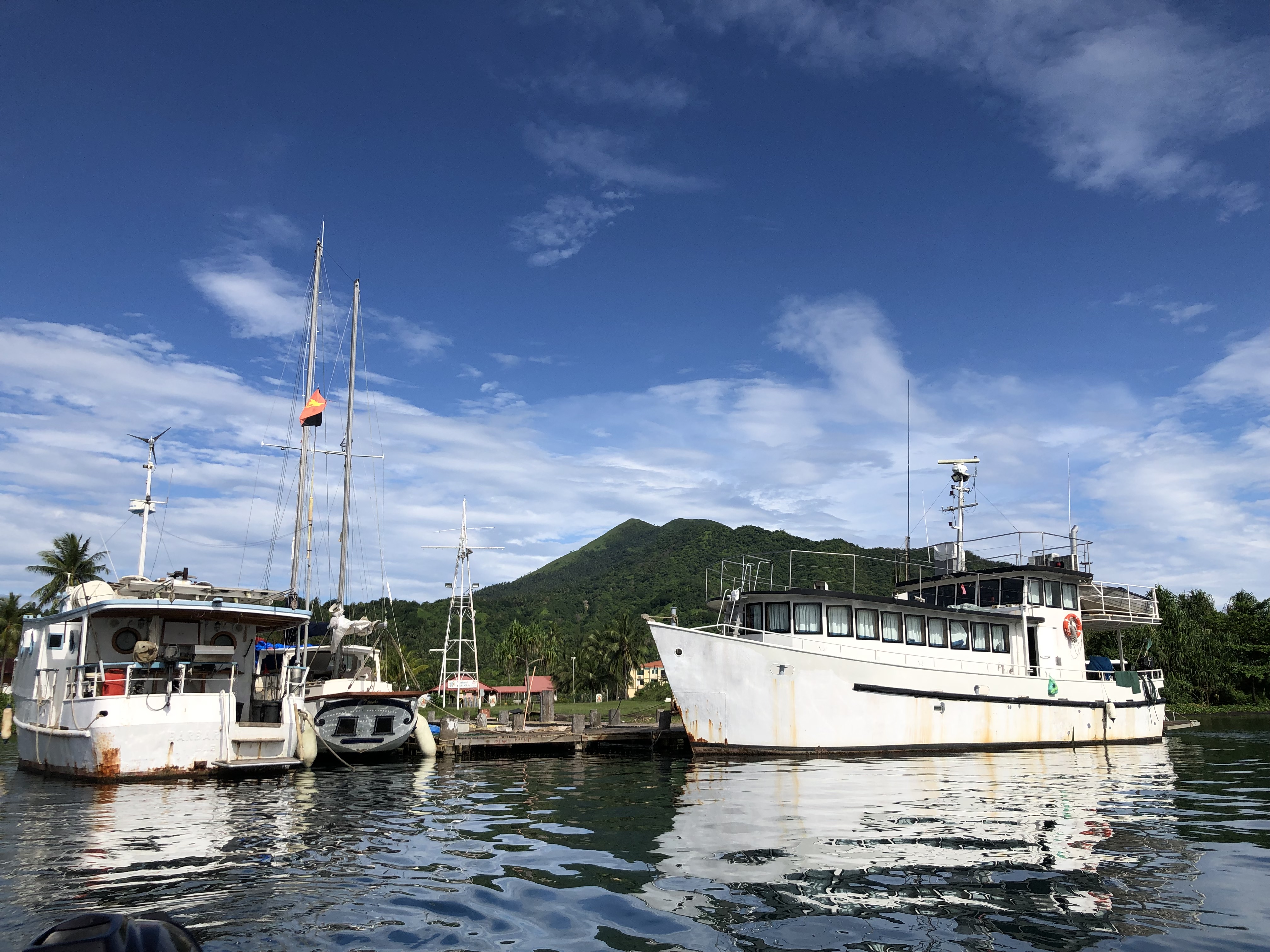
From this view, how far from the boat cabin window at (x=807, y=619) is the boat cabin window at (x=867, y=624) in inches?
56.2

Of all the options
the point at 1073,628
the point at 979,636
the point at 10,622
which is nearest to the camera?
the point at 979,636

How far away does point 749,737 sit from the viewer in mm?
23906

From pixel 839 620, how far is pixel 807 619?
1049 millimetres

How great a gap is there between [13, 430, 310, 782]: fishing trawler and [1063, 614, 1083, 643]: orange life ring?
84.1ft

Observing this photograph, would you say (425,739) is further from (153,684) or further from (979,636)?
(979,636)

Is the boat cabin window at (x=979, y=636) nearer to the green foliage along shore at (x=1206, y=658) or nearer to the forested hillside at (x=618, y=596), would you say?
the green foliage along shore at (x=1206, y=658)

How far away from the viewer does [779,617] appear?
25547 mm

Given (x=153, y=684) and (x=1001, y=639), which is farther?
(x=1001, y=639)

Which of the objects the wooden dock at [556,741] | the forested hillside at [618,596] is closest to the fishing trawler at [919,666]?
the wooden dock at [556,741]

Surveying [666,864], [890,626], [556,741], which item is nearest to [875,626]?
[890,626]

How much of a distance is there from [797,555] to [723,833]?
99.8 meters

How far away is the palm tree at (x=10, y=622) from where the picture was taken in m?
57.3

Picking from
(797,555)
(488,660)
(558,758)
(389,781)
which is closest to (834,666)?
(558,758)

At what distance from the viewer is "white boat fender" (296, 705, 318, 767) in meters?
22.3
